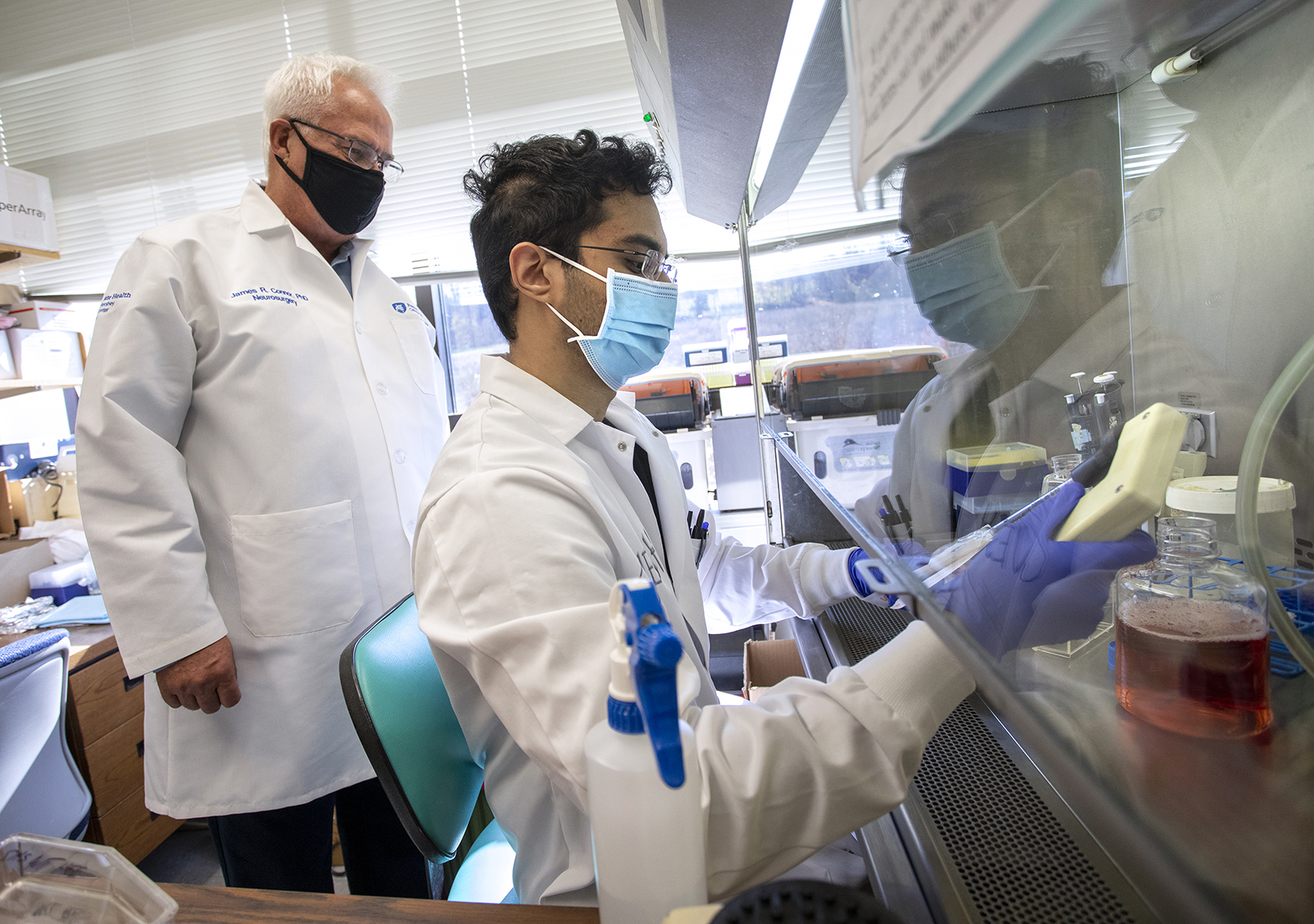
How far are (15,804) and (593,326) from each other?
172 centimetres

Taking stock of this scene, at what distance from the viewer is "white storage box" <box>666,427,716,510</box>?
2541mm

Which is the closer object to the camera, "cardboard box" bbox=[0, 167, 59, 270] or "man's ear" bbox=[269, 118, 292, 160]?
"man's ear" bbox=[269, 118, 292, 160]

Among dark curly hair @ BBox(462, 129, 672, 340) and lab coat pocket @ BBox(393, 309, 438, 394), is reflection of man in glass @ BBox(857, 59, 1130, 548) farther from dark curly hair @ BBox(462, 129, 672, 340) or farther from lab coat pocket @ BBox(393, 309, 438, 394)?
lab coat pocket @ BBox(393, 309, 438, 394)

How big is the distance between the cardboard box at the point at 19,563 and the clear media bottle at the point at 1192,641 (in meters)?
3.25

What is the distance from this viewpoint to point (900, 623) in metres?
1.08

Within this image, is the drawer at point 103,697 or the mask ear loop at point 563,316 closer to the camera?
Answer: the mask ear loop at point 563,316

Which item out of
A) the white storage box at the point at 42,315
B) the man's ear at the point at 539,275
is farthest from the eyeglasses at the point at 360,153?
the white storage box at the point at 42,315

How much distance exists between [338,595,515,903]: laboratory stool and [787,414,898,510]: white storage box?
0.64 metres

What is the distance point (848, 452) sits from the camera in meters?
1.07

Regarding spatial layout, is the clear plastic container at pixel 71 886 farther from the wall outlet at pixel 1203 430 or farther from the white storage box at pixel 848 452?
the wall outlet at pixel 1203 430

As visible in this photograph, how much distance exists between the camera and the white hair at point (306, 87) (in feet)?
4.51

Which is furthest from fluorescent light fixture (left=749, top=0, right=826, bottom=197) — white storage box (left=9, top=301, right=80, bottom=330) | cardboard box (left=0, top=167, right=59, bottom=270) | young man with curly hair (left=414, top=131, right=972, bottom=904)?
white storage box (left=9, top=301, right=80, bottom=330)

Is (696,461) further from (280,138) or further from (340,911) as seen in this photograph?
(340,911)

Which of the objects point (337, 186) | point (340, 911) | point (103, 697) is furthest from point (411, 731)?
point (103, 697)
